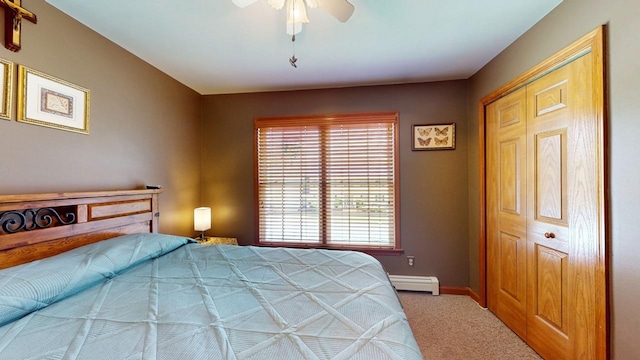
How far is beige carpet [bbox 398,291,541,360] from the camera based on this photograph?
189 cm

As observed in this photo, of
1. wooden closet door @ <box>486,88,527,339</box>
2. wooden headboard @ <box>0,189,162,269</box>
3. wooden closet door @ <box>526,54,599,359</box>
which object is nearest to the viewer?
wooden headboard @ <box>0,189,162,269</box>

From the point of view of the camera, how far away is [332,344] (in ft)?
2.76

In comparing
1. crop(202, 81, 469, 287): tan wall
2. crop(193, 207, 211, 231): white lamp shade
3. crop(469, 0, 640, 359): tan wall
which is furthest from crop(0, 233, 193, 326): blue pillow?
crop(469, 0, 640, 359): tan wall

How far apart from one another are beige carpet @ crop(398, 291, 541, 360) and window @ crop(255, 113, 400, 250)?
71 cm

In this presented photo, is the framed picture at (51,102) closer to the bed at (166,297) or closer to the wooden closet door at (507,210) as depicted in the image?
the bed at (166,297)

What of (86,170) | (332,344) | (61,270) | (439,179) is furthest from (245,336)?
(439,179)

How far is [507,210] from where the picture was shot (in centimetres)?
222

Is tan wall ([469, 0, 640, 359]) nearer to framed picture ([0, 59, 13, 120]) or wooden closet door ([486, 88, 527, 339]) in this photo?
wooden closet door ([486, 88, 527, 339])

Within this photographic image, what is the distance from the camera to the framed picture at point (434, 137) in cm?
283

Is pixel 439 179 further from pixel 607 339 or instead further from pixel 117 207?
pixel 117 207

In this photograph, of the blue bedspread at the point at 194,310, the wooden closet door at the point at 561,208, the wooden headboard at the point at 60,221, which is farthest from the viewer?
the wooden closet door at the point at 561,208

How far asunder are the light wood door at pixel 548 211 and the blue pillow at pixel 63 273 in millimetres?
2801

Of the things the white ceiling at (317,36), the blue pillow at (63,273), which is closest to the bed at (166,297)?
the blue pillow at (63,273)

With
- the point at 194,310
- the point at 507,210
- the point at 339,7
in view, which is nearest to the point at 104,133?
the point at 194,310
